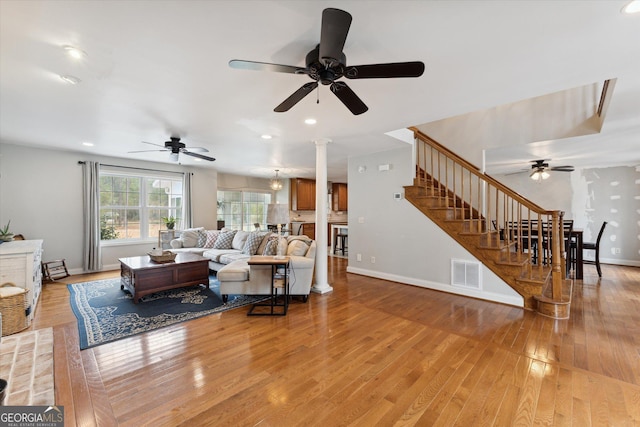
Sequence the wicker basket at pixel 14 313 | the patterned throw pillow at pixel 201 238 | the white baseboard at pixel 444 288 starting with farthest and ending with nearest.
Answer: the patterned throw pillow at pixel 201 238 < the white baseboard at pixel 444 288 < the wicker basket at pixel 14 313

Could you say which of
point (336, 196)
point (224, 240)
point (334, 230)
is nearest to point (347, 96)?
point (224, 240)

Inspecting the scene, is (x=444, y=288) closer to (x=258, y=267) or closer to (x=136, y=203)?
(x=258, y=267)

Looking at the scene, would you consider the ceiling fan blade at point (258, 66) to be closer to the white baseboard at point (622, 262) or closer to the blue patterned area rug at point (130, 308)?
the blue patterned area rug at point (130, 308)

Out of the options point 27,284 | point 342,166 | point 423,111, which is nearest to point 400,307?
point 423,111

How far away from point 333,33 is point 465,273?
3884mm

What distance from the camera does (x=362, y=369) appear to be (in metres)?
2.18

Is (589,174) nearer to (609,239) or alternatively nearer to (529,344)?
(609,239)

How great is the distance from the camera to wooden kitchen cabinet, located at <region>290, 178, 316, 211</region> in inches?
348

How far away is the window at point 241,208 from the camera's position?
817cm

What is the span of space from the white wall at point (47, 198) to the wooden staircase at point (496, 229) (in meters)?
6.48

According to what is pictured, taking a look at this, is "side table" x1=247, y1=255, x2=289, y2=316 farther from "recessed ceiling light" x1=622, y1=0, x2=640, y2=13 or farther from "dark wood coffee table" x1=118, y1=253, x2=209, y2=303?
"recessed ceiling light" x1=622, y1=0, x2=640, y2=13

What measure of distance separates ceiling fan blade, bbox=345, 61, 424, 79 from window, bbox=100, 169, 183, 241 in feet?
20.4

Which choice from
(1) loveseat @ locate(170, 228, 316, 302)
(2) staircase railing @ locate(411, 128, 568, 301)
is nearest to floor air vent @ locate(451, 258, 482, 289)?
(2) staircase railing @ locate(411, 128, 568, 301)

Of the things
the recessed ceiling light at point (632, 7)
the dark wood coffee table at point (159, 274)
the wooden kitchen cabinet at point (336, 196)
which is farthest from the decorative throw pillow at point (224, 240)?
the recessed ceiling light at point (632, 7)
